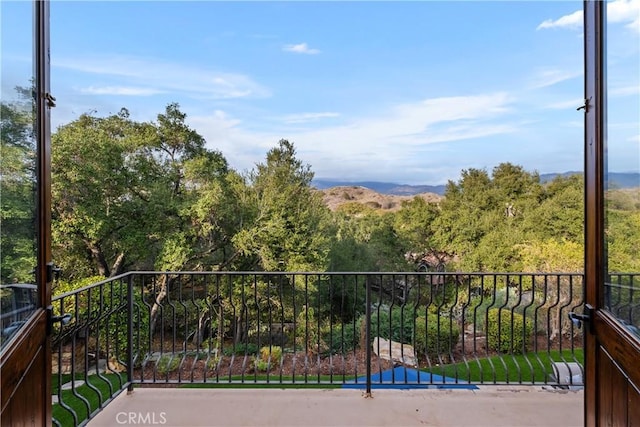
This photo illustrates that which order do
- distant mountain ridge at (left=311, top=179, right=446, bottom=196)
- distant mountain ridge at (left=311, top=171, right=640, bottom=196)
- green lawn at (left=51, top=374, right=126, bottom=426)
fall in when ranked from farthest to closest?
1. distant mountain ridge at (left=311, top=179, right=446, bottom=196)
2. distant mountain ridge at (left=311, top=171, right=640, bottom=196)
3. green lawn at (left=51, top=374, right=126, bottom=426)

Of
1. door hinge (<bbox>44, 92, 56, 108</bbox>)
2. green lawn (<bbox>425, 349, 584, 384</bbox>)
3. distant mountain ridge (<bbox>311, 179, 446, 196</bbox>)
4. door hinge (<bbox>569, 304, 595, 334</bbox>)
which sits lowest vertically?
green lawn (<bbox>425, 349, 584, 384</bbox>)

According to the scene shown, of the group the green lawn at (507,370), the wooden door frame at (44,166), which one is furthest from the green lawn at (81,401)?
the green lawn at (507,370)

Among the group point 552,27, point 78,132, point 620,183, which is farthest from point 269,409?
point 78,132

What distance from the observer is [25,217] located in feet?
3.37

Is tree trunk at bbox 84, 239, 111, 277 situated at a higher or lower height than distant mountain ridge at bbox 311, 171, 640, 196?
lower

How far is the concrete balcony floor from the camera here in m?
2.02

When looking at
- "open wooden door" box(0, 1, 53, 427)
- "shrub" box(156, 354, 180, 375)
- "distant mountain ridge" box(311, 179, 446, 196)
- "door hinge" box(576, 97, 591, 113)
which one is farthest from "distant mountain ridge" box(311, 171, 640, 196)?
"open wooden door" box(0, 1, 53, 427)

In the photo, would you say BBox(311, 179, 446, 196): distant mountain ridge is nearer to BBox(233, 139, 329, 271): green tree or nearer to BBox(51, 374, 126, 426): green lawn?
BBox(233, 139, 329, 271): green tree

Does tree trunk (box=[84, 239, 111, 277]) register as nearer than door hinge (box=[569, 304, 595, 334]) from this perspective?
No

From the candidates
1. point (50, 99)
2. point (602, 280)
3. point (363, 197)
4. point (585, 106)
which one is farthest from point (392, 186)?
point (50, 99)

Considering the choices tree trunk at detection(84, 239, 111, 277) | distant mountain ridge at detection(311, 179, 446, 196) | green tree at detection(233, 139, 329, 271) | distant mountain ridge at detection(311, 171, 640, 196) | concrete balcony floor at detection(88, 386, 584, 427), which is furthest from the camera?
distant mountain ridge at detection(311, 179, 446, 196)

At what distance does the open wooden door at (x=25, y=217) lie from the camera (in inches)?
35.4

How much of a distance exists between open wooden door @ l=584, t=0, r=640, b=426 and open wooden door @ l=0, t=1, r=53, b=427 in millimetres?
1588

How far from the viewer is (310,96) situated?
985 cm
